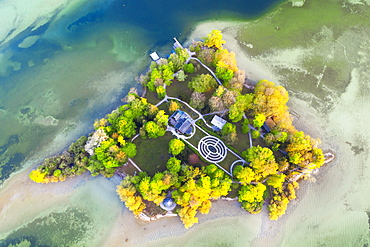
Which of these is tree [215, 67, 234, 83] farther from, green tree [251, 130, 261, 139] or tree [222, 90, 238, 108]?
green tree [251, 130, 261, 139]

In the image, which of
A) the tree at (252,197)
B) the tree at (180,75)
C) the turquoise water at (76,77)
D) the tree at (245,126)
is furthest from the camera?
the tree at (180,75)

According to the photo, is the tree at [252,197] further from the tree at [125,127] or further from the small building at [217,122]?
the tree at [125,127]

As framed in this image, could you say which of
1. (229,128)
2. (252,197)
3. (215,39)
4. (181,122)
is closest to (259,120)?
(229,128)

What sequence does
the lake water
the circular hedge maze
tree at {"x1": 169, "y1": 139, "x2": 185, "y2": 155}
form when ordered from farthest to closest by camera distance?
the circular hedge maze → tree at {"x1": 169, "y1": 139, "x2": 185, "y2": 155} → the lake water

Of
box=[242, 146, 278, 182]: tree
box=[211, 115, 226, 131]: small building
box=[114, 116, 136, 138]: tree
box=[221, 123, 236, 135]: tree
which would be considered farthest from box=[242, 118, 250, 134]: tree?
box=[114, 116, 136, 138]: tree

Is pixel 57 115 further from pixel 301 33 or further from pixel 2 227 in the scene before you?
pixel 301 33

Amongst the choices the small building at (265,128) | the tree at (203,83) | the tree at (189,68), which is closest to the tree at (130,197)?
the tree at (203,83)
